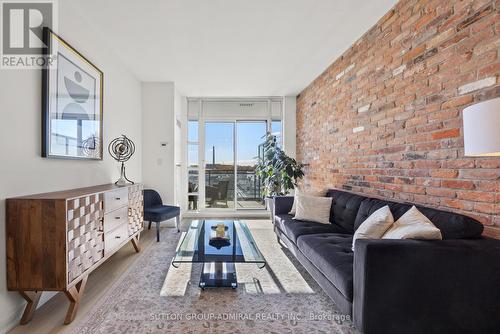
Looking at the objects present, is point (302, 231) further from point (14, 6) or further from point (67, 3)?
point (67, 3)

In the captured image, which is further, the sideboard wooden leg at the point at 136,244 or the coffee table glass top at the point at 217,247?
the sideboard wooden leg at the point at 136,244

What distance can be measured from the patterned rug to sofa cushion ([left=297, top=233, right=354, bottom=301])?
12.5 inches

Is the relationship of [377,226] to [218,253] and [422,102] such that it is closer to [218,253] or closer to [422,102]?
[422,102]

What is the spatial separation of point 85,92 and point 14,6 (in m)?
0.92

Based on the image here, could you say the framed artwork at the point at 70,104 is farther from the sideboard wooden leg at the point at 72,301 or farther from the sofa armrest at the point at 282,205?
the sofa armrest at the point at 282,205

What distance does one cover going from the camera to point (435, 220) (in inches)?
69.6

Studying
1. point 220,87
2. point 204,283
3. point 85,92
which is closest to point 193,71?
point 220,87

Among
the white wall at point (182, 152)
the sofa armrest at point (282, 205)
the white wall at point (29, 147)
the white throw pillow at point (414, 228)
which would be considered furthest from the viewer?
the white wall at point (182, 152)

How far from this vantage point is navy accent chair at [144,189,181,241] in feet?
12.0

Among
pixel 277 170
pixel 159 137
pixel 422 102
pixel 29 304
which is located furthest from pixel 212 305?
pixel 159 137

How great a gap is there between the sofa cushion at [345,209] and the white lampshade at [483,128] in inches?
58.2

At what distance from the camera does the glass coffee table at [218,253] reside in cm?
220

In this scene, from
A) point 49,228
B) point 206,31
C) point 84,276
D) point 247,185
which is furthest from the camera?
point 247,185

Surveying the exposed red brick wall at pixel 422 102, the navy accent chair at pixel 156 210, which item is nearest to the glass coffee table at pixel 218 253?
the navy accent chair at pixel 156 210
